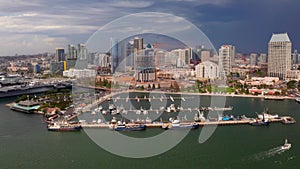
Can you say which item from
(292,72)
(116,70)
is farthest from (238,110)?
(116,70)

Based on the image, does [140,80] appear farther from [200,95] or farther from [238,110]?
[238,110]

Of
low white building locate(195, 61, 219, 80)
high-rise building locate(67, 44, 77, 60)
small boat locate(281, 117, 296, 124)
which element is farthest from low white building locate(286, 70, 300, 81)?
high-rise building locate(67, 44, 77, 60)

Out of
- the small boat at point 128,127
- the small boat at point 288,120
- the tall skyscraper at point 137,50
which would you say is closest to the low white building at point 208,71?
the tall skyscraper at point 137,50

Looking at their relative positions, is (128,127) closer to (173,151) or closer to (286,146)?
(173,151)

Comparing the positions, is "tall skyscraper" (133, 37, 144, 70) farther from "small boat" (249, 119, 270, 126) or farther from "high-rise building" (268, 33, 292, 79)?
"small boat" (249, 119, 270, 126)

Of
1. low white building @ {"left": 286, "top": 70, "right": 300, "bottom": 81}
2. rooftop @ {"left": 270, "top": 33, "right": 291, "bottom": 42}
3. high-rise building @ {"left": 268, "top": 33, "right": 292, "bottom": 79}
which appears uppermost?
rooftop @ {"left": 270, "top": 33, "right": 291, "bottom": 42}

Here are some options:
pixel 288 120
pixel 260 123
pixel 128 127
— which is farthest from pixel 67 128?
pixel 288 120

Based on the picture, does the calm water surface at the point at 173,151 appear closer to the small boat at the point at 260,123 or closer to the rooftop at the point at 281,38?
the small boat at the point at 260,123

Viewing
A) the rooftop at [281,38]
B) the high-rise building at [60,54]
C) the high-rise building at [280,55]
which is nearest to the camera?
the high-rise building at [280,55]
